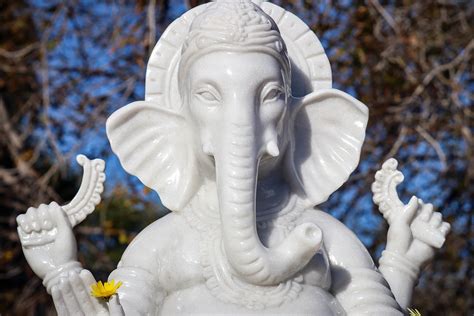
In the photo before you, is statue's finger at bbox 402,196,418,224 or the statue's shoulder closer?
the statue's shoulder

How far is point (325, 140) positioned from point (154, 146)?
1.91ft

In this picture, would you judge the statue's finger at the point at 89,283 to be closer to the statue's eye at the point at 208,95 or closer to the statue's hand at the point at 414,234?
the statue's eye at the point at 208,95

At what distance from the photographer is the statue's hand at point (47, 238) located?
126 inches

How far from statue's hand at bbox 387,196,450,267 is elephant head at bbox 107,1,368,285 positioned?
24cm

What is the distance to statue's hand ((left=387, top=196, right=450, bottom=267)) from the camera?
3.47 metres

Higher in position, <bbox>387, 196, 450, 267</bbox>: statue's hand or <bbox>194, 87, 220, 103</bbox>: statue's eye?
<bbox>194, 87, 220, 103</bbox>: statue's eye

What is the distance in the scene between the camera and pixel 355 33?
664cm

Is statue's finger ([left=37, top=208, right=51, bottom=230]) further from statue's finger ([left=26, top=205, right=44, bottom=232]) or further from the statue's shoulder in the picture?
the statue's shoulder

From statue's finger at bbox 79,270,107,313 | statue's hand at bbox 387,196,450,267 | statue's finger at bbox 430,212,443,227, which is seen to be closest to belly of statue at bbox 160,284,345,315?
statue's finger at bbox 79,270,107,313

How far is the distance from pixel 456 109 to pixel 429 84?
231 millimetres

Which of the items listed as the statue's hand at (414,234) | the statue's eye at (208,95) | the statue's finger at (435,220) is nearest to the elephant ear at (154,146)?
the statue's eye at (208,95)

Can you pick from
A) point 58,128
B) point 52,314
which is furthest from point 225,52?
point 52,314

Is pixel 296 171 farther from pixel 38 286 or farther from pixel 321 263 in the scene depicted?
pixel 38 286

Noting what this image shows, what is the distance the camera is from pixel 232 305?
10.1 ft
